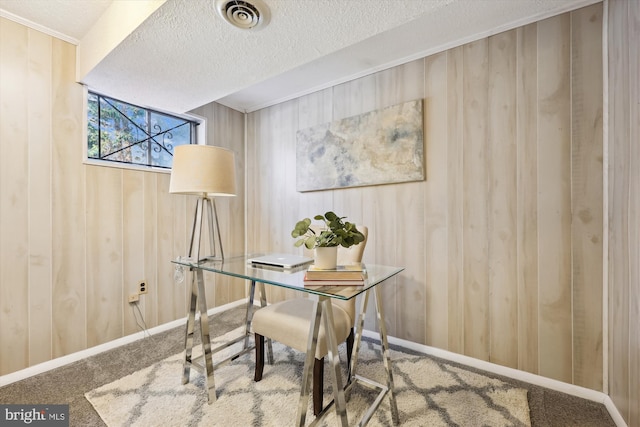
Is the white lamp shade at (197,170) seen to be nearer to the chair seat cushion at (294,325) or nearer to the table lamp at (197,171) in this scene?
the table lamp at (197,171)

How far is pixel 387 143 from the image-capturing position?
7.16ft

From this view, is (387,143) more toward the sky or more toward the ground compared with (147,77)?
more toward the ground

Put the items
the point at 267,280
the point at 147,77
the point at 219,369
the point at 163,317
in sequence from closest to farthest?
the point at 267,280, the point at 219,369, the point at 147,77, the point at 163,317

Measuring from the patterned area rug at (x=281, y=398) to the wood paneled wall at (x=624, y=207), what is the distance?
49 centimetres

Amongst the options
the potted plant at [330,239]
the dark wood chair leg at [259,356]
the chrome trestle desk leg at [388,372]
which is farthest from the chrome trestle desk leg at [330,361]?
the dark wood chair leg at [259,356]

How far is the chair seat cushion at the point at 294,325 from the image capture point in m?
1.40

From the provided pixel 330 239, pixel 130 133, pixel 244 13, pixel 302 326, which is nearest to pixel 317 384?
pixel 302 326

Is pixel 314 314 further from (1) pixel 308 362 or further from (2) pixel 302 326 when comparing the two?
(2) pixel 302 326

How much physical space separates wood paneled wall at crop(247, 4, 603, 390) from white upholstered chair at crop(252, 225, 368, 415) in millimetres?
658

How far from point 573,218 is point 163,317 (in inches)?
127

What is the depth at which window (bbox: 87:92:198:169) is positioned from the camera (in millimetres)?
2180

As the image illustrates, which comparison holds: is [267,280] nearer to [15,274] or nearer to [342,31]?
[342,31]

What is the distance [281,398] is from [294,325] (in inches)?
18.3

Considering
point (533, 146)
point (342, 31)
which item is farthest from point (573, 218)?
point (342, 31)
